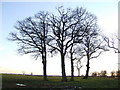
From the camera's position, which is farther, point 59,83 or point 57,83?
point 59,83

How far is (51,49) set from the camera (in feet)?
151

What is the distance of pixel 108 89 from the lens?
28531 mm

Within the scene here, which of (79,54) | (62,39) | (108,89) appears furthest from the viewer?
(79,54)

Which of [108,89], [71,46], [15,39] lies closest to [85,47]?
[71,46]

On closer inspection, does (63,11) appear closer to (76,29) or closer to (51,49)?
(76,29)

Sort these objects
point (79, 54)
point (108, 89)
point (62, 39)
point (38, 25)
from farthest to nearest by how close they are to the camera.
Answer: point (79, 54), point (38, 25), point (62, 39), point (108, 89)

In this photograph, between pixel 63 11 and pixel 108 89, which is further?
pixel 63 11

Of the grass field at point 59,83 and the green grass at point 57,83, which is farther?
the green grass at point 57,83

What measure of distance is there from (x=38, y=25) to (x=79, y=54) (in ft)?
44.3

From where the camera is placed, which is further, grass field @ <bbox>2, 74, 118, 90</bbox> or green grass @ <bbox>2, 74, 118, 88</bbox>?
green grass @ <bbox>2, 74, 118, 88</bbox>

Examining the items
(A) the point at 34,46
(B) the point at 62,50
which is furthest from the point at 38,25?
(B) the point at 62,50

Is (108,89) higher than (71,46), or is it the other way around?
(71,46)

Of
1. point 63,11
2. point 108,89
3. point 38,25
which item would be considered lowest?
point 108,89

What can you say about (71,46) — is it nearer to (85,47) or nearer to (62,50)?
(62,50)
